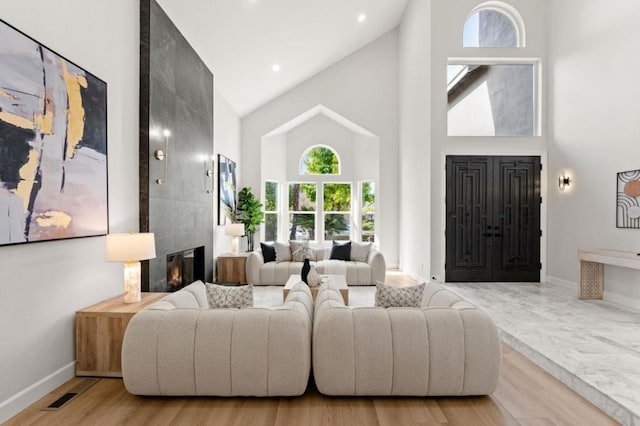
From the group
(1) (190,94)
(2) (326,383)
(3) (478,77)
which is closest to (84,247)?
(2) (326,383)

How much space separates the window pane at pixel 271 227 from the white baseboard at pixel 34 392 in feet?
20.7

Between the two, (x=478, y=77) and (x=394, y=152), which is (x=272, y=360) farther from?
(x=394, y=152)

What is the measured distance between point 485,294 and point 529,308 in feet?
2.67

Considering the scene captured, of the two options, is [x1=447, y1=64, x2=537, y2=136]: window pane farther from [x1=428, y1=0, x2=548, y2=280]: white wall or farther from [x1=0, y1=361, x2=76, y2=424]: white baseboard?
[x1=0, y1=361, x2=76, y2=424]: white baseboard

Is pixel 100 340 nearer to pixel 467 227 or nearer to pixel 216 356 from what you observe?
pixel 216 356

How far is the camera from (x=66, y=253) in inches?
108

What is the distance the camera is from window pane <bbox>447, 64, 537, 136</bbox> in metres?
6.40

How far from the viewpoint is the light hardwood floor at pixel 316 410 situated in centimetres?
226

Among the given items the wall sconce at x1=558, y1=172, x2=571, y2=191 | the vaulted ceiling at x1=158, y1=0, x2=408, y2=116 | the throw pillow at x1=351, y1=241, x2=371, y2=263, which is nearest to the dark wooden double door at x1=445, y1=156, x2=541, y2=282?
the wall sconce at x1=558, y1=172, x2=571, y2=191

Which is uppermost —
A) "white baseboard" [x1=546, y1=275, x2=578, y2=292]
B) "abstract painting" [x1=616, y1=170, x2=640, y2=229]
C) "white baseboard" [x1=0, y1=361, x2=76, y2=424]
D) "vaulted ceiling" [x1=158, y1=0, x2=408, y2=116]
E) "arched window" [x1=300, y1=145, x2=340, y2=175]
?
"vaulted ceiling" [x1=158, y1=0, x2=408, y2=116]

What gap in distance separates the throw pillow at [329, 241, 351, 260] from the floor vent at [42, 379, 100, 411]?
184 inches

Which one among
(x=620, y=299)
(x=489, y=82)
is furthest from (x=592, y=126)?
(x=620, y=299)

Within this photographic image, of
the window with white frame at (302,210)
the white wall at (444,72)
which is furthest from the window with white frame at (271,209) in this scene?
the white wall at (444,72)

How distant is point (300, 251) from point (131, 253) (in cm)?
412
